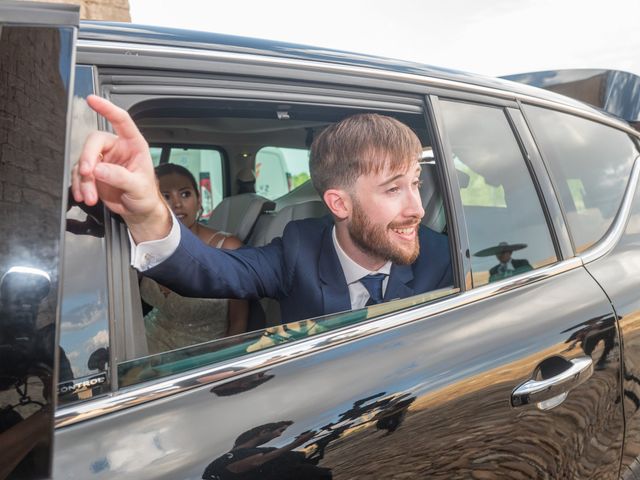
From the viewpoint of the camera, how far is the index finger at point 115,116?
110 cm

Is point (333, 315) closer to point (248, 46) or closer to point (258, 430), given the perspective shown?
point (258, 430)

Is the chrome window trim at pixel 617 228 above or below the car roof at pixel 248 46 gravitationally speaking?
below

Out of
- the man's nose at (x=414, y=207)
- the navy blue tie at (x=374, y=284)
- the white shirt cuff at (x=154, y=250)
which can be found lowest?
the navy blue tie at (x=374, y=284)

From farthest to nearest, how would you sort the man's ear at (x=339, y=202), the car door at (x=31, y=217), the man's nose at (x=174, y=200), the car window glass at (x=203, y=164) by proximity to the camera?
1. the car window glass at (x=203, y=164)
2. the man's nose at (x=174, y=200)
3. the man's ear at (x=339, y=202)
4. the car door at (x=31, y=217)

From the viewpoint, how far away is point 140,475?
983mm

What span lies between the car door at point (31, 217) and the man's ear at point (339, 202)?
1073 millimetres

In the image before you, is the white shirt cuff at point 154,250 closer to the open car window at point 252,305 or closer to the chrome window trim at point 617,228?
the open car window at point 252,305

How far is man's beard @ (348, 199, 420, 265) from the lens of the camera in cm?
184

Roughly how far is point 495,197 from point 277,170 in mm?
3441

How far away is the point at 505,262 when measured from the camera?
1.79 meters

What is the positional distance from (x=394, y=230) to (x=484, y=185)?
31 cm

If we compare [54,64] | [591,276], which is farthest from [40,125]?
[591,276]

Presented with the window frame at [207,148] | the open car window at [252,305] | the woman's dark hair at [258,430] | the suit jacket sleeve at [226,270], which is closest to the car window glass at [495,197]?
the open car window at [252,305]

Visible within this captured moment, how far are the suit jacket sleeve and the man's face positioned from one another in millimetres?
238
